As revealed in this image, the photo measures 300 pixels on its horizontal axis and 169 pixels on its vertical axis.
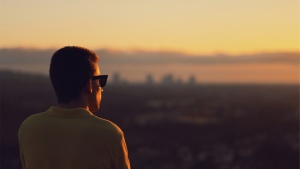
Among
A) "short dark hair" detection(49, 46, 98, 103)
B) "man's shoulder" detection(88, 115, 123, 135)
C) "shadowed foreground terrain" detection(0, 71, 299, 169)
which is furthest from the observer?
"shadowed foreground terrain" detection(0, 71, 299, 169)

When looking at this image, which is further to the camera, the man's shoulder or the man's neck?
the man's neck

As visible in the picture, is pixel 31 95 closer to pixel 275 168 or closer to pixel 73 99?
pixel 275 168

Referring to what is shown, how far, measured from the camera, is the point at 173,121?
91000 millimetres

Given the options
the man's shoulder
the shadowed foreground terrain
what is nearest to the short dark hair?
the man's shoulder

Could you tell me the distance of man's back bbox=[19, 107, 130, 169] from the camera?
94.7 inches

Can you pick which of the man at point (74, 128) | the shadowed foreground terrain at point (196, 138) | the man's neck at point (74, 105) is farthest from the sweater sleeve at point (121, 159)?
the shadowed foreground terrain at point (196, 138)

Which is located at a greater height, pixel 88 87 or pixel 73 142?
pixel 88 87

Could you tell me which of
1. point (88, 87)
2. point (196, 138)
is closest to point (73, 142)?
point (88, 87)

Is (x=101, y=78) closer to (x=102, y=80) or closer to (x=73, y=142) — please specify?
(x=102, y=80)

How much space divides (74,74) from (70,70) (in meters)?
0.03

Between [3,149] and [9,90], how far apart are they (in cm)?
5705

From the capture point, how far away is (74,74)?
254 centimetres

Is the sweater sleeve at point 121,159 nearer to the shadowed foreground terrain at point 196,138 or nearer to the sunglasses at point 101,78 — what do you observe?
the sunglasses at point 101,78

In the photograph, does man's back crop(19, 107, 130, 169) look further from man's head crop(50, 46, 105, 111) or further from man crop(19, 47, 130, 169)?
man's head crop(50, 46, 105, 111)
